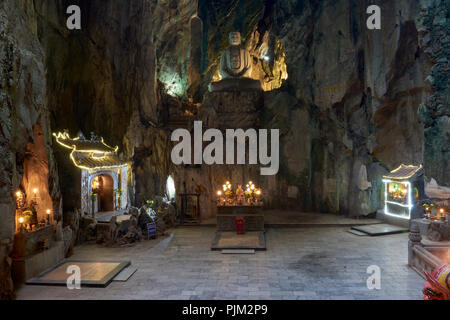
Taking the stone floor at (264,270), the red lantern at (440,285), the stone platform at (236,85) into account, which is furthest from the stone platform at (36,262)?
the stone platform at (236,85)

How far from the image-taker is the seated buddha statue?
23625mm

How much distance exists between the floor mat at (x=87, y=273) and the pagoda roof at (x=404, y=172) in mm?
13687

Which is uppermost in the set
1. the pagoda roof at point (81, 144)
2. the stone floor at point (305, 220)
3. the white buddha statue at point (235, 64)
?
the white buddha statue at point (235, 64)

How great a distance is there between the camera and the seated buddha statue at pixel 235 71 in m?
23.6

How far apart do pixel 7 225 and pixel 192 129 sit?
1356 centimetres

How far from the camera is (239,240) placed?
15.6m

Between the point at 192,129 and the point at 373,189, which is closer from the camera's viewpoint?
the point at 373,189

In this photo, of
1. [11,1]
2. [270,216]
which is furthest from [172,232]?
[11,1]

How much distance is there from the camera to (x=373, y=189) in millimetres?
19672

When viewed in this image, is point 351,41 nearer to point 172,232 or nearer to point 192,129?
point 192,129

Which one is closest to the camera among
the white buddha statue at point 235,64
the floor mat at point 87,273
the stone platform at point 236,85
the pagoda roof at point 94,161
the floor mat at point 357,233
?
the floor mat at point 87,273

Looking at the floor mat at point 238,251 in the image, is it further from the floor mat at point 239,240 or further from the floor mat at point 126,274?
the floor mat at point 126,274

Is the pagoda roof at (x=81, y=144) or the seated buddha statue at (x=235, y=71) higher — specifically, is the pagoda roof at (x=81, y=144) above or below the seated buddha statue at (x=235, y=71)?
below

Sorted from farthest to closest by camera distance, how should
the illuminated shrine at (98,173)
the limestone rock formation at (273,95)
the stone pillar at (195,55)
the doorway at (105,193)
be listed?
the stone pillar at (195,55) → the doorway at (105,193) → the illuminated shrine at (98,173) → the limestone rock formation at (273,95)
